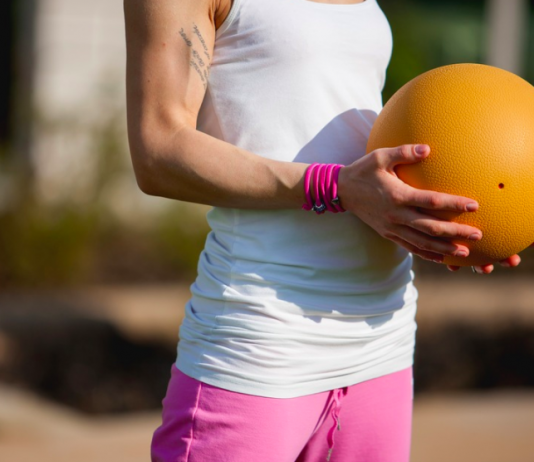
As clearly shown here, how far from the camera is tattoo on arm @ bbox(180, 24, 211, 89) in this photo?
70.9 inches

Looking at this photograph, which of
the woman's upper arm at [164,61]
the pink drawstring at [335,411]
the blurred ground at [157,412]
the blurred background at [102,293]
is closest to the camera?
the woman's upper arm at [164,61]

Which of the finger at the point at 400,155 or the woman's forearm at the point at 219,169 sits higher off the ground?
the finger at the point at 400,155

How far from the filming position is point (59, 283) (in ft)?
20.7

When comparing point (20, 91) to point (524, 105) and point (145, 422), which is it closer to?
point (145, 422)

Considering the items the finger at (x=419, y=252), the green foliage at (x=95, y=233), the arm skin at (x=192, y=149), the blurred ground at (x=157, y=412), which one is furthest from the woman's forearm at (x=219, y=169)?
the green foliage at (x=95, y=233)

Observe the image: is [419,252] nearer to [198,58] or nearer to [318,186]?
[318,186]

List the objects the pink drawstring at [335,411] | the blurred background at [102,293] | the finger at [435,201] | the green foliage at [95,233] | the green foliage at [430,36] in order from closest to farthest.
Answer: the finger at [435,201] < the pink drawstring at [335,411] < the blurred background at [102,293] < the green foliage at [95,233] < the green foliage at [430,36]

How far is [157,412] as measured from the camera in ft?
17.0

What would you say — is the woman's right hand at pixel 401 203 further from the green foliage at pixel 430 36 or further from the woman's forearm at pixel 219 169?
the green foliage at pixel 430 36

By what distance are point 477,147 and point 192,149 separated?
0.59 m

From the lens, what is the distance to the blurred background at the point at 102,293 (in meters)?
4.80

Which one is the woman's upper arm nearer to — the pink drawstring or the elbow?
the elbow

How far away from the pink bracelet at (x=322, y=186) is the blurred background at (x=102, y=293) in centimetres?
291

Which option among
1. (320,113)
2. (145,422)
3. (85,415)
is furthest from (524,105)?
(85,415)
